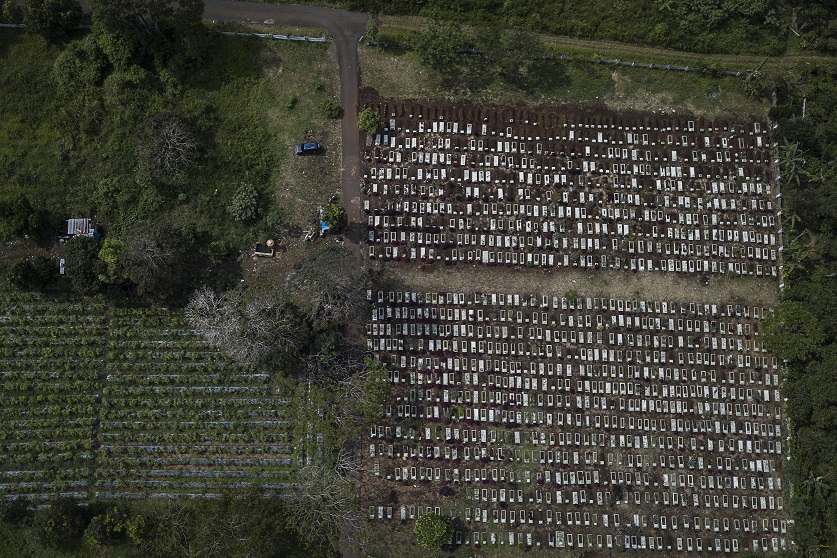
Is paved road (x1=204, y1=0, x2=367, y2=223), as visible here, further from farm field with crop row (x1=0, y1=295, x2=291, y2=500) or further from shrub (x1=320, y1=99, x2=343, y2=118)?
farm field with crop row (x1=0, y1=295, x2=291, y2=500)

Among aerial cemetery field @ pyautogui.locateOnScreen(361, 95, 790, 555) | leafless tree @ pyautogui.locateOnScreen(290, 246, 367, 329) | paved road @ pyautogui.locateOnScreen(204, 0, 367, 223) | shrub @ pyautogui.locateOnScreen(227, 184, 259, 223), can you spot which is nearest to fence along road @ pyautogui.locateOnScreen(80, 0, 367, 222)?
paved road @ pyautogui.locateOnScreen(204, 0, 367, 223)

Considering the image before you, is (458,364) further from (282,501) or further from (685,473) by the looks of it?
(685,473)

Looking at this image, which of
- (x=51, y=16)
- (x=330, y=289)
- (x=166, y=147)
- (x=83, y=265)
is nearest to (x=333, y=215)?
(x=330, y=289)

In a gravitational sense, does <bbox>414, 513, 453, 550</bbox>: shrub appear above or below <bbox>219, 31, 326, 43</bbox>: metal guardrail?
below

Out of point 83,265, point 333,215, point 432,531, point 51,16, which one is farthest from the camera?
point 51,16

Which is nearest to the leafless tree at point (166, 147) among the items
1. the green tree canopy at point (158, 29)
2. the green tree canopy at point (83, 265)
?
the green tree canopy at point (158, 29)

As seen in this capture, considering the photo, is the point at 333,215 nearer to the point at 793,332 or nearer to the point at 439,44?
the point at 439,44

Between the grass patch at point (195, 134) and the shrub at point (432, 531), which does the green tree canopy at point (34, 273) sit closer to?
the grass patch at point (195, 134)
